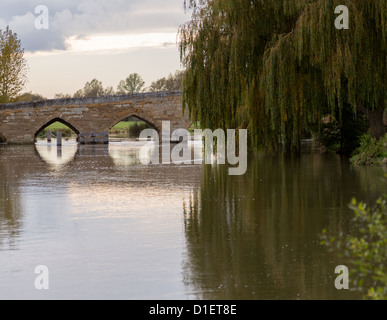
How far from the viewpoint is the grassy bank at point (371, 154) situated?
1797 cm

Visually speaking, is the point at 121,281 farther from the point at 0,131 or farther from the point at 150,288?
the point at 0,131

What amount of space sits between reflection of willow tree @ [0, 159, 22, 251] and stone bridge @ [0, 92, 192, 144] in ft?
81.4

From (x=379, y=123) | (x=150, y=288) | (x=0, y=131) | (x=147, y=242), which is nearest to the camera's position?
(x=150, y=288)

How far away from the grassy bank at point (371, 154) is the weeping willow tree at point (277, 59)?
419cm

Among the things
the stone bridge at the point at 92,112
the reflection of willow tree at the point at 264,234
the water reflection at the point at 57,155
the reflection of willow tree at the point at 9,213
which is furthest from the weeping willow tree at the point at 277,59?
the stone bridge at the point at 92,112

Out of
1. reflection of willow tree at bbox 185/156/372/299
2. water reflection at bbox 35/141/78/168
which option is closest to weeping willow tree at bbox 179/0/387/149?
reflection of willow tree at bbox 185/156/372/299

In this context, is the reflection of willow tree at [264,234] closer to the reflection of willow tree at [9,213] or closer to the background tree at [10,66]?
the reflection of willow tree at [9,213]

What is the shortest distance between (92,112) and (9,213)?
31.5m

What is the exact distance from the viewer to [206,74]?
45.0 ft

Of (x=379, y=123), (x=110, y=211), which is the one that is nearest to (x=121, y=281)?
(x=110, y=211)

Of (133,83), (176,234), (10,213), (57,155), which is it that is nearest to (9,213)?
(10,213)

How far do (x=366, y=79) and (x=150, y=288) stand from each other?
896cm

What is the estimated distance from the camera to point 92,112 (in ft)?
136

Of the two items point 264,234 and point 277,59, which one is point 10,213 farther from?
point 277,59
